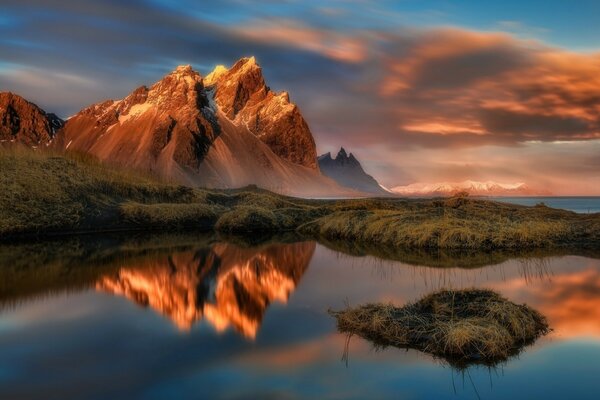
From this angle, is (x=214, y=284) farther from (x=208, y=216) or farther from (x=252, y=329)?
(x=208, y=216)

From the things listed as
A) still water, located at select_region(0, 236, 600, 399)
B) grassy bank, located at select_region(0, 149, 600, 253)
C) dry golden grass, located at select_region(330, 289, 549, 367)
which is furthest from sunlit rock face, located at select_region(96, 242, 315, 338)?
grassy bank, located at select_region(0, 149, 600, 253)

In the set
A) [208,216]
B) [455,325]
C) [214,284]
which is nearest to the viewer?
[455,325]

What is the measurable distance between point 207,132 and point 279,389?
192811mm

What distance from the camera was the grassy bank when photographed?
21391mm

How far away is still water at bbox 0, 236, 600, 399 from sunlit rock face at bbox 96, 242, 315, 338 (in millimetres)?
54

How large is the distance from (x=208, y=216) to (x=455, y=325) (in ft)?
84.9

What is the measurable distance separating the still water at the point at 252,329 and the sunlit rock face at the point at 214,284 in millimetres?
54

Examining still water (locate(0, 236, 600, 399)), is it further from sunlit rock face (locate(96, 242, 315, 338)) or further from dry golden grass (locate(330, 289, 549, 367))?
dry golden grass (locate(330, 289, 549, 367))

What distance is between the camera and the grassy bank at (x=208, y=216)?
21.4 metres

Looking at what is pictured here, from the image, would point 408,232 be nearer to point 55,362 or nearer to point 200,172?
point 55,362

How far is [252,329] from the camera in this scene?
884cm

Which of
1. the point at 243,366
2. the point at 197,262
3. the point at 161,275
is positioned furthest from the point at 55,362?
the point at 197,262

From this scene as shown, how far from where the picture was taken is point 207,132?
7628 inches

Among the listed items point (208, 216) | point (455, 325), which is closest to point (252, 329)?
point (455, 325)
